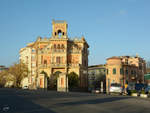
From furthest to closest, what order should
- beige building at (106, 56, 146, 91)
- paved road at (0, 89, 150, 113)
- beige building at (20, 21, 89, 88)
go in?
beige building at (20, 21, 89, 88), beige building at (106, 56, 146, 91), paved road at (0, 89, 150, 113)

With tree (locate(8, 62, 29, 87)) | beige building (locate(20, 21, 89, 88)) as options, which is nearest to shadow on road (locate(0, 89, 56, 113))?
beige building (locate(20, 21, 89, 88))

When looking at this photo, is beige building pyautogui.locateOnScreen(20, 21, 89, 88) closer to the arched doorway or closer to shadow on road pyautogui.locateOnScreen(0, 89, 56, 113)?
the arched doorway

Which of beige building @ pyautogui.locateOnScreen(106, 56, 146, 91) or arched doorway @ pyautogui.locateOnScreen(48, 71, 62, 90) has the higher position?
beige building @ pyautogui.locateOnScreen(106, 56, 146, 91)

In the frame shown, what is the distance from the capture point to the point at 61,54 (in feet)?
229

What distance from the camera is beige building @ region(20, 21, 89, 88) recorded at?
68625 mm

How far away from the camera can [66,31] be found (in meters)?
75.3

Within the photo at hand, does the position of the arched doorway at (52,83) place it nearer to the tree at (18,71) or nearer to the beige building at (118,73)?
the beige building at (118,73)

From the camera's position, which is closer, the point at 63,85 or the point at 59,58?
the point at 63,85

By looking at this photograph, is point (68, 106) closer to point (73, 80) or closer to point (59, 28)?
point (73, 80)

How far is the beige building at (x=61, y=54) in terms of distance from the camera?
68.6 meters

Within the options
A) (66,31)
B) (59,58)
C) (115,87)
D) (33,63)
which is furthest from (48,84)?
(33,63)

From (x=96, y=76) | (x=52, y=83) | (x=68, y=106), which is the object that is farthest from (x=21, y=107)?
(x=96, y=76)

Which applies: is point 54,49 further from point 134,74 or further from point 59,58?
point 134,74

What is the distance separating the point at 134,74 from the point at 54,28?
26649mm
